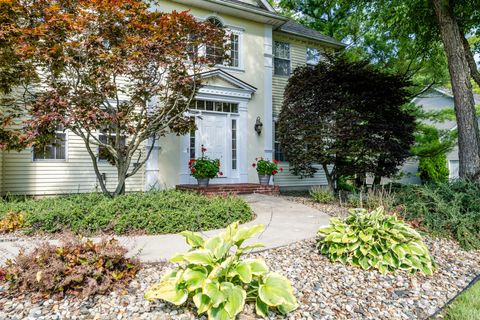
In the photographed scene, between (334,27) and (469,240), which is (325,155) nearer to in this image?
(469,240)

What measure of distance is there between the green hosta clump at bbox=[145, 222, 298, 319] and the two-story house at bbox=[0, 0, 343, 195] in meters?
5.91

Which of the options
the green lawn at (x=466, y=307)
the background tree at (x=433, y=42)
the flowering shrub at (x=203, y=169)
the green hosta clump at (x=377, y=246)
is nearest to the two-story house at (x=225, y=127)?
the flowering shrub at (x=203, y=169)

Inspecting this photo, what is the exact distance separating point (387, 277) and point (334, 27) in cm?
1681

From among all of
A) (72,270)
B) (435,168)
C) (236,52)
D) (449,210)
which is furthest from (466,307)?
(435,168)

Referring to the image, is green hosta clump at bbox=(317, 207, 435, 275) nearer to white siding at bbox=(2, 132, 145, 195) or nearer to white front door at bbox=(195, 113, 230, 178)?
white siding at bbox=(2, 132, 145, 195)

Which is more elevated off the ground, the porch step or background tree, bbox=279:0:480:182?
background tree, bbox=279:0:480:182

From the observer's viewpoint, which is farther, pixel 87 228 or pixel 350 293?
pixel 87 228

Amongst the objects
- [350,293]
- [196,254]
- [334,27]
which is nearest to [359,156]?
[350,293]

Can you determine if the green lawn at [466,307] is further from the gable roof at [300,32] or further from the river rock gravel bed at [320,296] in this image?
the gable roof at [300,32]

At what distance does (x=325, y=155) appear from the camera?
29.1ft

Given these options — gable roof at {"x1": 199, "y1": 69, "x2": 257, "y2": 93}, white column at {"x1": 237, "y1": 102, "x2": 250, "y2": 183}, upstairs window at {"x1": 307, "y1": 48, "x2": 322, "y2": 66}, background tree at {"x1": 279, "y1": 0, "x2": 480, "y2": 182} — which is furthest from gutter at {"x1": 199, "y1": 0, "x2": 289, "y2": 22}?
white column at {"x1": 237, "y1": 102, "x2": 250, "y2": 183}

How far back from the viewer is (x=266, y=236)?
469cm

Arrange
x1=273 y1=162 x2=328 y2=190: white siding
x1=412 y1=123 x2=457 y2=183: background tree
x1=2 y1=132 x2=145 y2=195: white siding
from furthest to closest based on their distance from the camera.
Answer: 1. x1=412 y1=123 x2=457 y2=183: background tree
2. x1=273 y1=162 x2=328 y2=190: white siding
3. x1=2 y1=132 x2=145 y2=195: white siding

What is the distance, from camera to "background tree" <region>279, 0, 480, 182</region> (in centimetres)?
720
